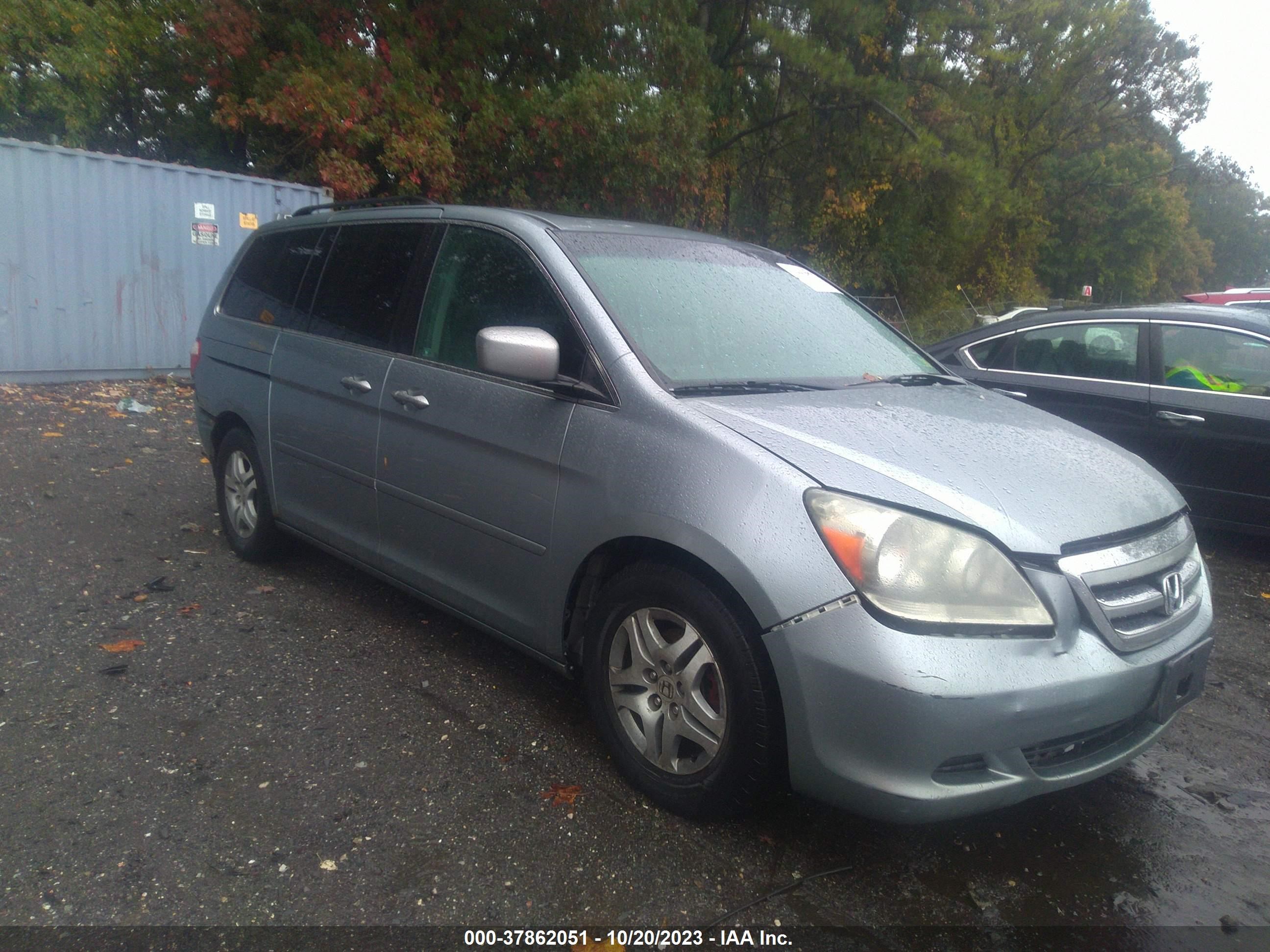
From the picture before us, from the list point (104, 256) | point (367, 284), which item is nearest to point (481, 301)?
point (367, 284)

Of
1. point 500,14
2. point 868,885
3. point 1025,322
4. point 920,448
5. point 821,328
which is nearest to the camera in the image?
point 868,885

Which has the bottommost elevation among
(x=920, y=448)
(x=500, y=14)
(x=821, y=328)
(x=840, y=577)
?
(x=840, y=577)

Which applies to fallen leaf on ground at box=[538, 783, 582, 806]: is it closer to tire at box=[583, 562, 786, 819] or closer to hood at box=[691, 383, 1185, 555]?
tire at box=[583, 562, 786, 819]

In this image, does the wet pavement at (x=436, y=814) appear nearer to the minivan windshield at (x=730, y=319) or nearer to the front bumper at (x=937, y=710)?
the front bumper at (x=937, y=710)

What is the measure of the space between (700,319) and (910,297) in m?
22.1

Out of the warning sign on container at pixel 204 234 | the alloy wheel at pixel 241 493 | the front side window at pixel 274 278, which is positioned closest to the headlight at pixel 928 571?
the front side window at pixel 274 278

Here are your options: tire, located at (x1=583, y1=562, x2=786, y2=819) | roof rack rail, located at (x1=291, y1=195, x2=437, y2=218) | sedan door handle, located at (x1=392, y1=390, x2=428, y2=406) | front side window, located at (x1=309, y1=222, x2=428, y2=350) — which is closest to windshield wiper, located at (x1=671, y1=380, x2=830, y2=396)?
tire, located at (x1=583, y1=562, x2=786, y2=819)

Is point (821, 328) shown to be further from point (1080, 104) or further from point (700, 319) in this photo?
point (1080, 104)

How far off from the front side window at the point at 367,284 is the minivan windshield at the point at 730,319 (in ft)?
2.80

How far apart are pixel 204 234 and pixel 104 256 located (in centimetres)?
117

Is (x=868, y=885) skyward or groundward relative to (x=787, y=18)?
groundward

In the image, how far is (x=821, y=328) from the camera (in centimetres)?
382

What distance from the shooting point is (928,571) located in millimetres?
2420

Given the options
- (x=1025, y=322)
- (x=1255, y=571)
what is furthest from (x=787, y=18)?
(x=1255, y=571)
